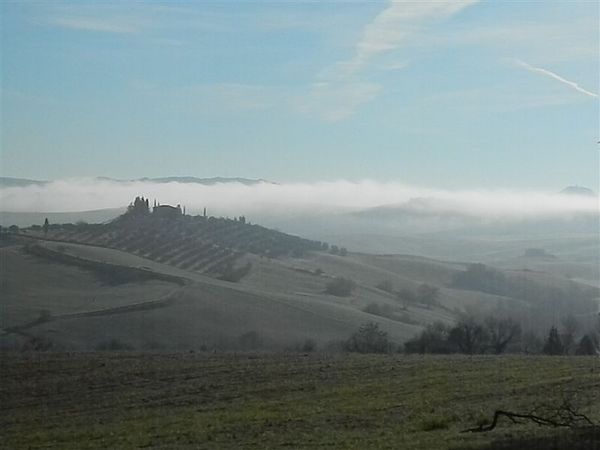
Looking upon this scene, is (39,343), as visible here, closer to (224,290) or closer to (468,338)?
(468,338)

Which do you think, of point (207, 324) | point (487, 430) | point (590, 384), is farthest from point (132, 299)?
point (487, 430)

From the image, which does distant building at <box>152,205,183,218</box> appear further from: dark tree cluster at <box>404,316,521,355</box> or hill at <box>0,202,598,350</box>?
dark tree cluster at <box>404,316,521,355</box>

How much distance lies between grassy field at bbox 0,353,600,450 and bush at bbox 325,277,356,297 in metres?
54.4

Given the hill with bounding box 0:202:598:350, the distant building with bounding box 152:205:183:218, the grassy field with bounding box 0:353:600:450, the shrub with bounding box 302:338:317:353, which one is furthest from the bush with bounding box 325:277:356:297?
the grassy field with bounding box 0:353:600:450

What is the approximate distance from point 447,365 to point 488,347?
71.9 ft

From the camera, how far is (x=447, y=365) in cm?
3098

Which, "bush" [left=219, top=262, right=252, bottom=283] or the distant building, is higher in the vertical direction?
the distant building

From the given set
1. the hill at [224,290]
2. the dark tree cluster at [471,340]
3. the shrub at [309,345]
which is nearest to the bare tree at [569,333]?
the hill at [224,290]

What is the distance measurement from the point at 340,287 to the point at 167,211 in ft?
126

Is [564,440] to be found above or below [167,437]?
above

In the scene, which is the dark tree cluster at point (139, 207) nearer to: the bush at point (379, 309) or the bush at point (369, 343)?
the bush at point (379, 309)

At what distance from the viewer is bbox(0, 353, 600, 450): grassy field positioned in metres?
17.6

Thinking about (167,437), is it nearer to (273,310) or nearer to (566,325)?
(566,325)

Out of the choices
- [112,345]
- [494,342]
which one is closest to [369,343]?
[494,342]
